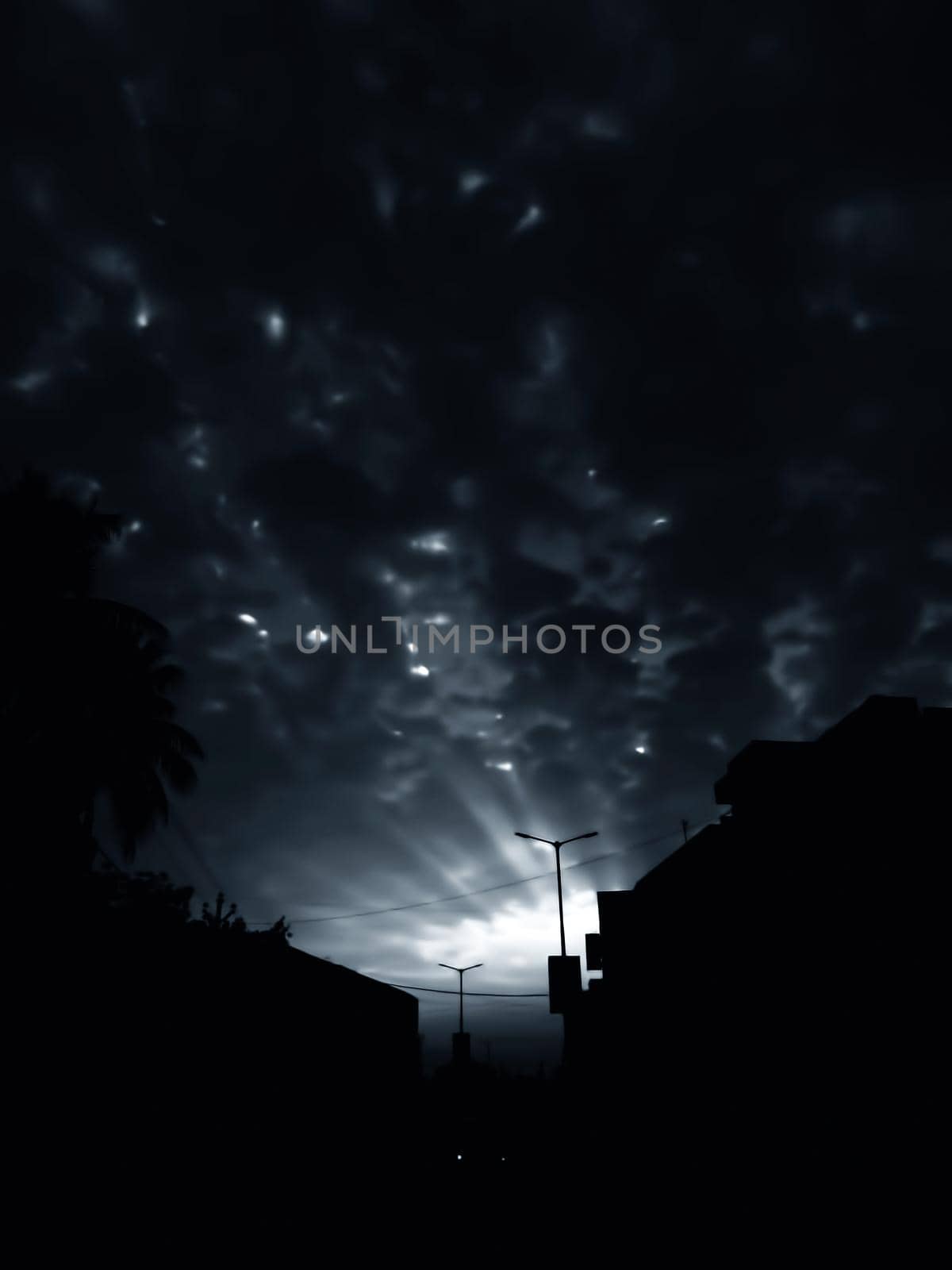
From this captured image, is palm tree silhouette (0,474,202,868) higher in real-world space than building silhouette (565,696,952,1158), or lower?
higher

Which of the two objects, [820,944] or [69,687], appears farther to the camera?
[69,687]

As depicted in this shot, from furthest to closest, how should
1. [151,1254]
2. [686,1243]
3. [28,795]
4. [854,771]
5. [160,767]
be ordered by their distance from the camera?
[160,767] → [686,1243] → [28,795] → [854,771] → [151,1254]

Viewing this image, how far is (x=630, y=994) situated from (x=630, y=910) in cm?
274

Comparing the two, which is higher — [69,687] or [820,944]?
[69,687]

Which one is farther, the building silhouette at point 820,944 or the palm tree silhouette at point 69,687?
the palm tree silhouette at point 69,687

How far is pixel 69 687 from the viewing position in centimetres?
1809

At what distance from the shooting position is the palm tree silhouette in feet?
55.1

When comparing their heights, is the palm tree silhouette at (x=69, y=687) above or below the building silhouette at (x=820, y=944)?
above

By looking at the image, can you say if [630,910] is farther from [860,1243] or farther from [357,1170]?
[860,1243]

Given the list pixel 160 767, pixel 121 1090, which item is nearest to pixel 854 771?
pixel 121 1090

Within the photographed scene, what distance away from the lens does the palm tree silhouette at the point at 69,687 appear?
55.1 ft

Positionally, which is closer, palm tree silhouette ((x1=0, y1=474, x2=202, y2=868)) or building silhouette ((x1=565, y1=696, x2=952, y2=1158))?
building silhouette ((x1=565, y1=696, x2=952, y2=1158))

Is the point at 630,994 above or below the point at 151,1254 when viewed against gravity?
above

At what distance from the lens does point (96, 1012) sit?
10547mm
